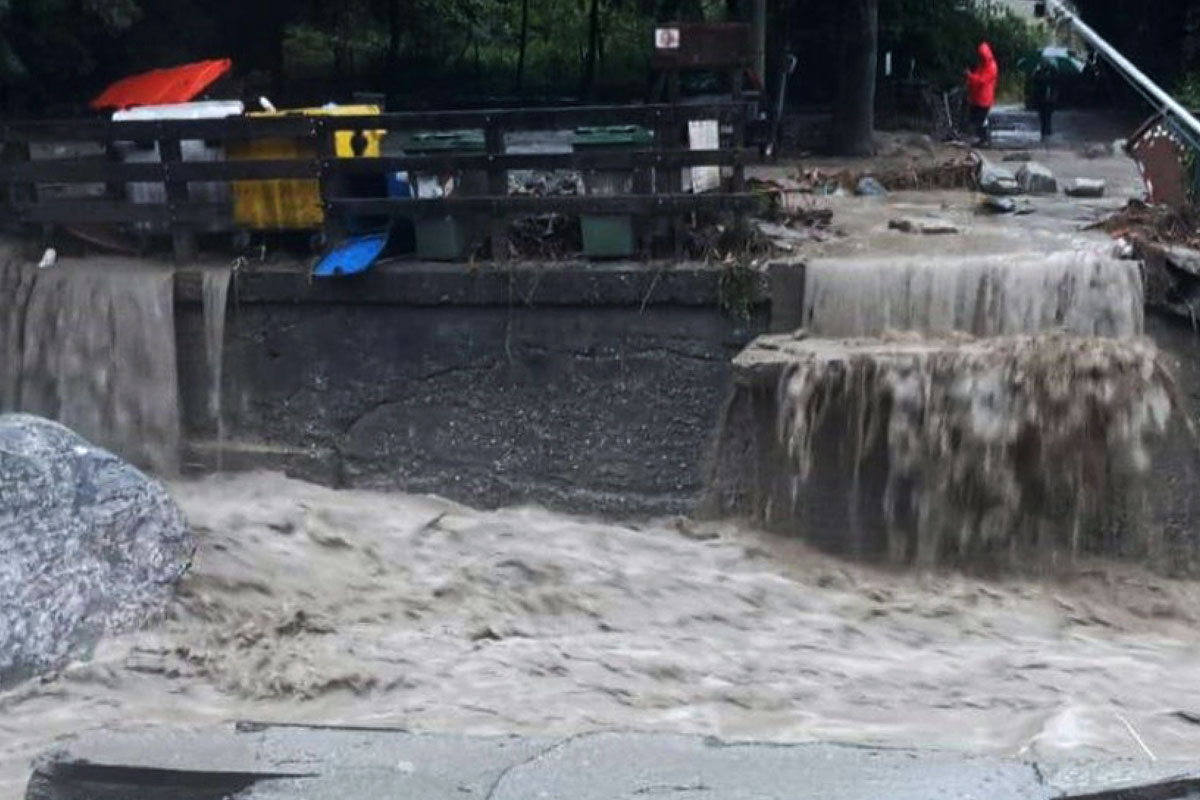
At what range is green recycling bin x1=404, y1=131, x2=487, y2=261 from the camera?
38.3 ft

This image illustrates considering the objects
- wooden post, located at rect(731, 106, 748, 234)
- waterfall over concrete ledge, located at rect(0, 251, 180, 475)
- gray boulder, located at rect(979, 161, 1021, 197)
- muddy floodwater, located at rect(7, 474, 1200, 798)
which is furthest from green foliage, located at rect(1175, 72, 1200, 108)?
waterfall over concrete ledge, located at rect(0, 251, 180, 475)

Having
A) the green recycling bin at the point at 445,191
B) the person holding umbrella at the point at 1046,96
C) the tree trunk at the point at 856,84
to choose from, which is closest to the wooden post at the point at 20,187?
the green recycling bin at the point at 445,191

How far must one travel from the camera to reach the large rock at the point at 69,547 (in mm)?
8211

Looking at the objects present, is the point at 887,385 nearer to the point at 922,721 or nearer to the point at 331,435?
the point at 922,721

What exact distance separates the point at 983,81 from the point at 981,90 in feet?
0.45

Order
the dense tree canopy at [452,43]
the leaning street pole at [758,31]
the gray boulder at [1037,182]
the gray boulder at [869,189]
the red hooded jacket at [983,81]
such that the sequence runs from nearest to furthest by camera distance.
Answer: the gray boulder at [1037,182] < the gray boulder at [869,189] < the dense tree canopy at [452,43] < the leaning street pole at [758,31] < the red hooded jacket at [983,81]

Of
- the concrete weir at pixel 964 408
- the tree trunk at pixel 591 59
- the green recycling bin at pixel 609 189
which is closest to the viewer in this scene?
the concrete weir at pixel 964 408

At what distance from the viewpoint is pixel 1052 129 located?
2222 centimetres

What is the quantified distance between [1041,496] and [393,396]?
4247mm

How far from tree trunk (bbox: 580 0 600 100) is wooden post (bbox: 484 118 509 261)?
9.15m

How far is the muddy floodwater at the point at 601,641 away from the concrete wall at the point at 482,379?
25 centimetres

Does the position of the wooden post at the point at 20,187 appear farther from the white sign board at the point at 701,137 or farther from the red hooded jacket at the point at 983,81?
the red hooded jacket at the point at 983,81

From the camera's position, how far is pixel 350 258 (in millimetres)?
11617

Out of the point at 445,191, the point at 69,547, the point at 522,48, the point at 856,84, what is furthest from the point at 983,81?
the point at 69,547
